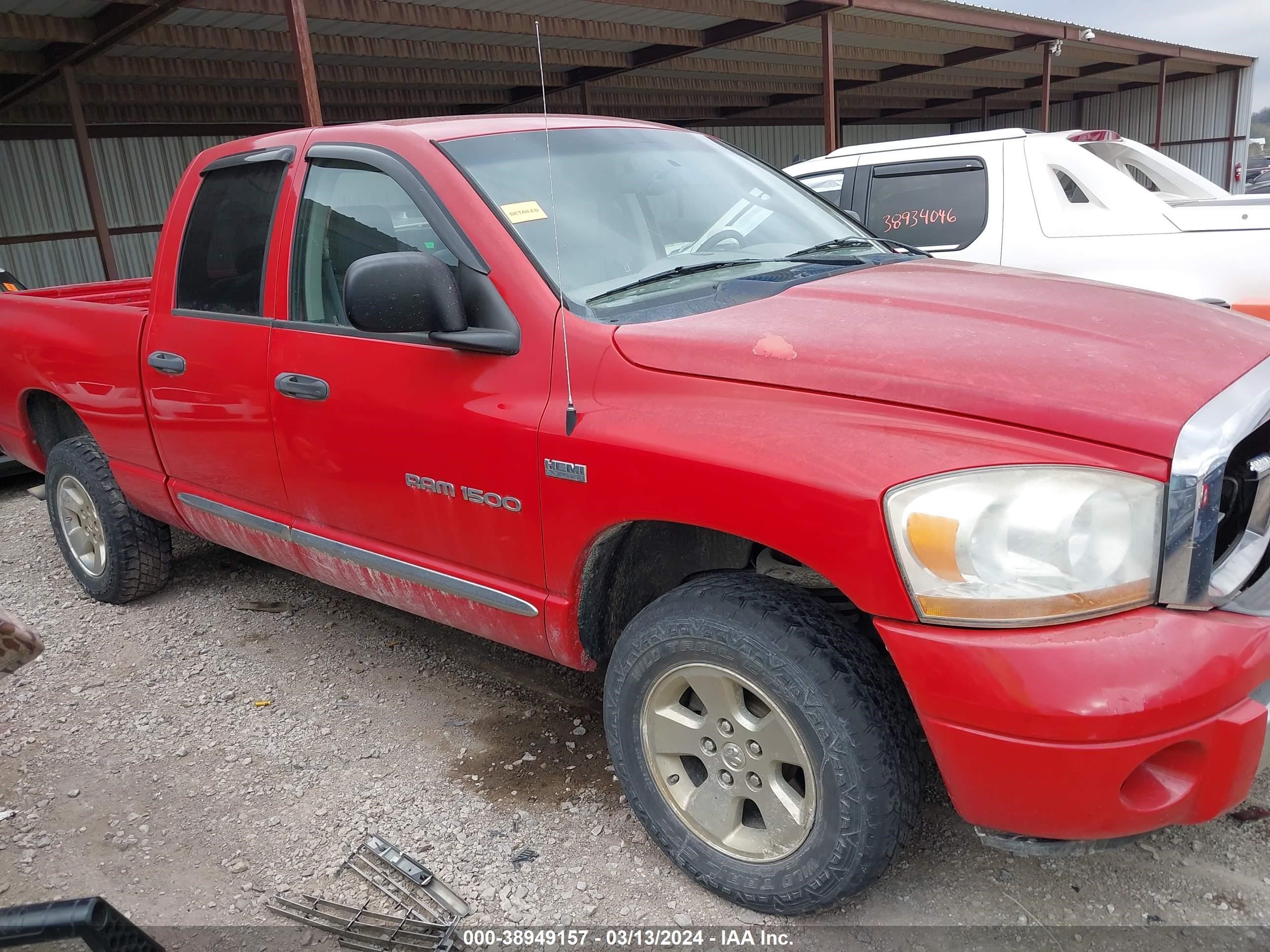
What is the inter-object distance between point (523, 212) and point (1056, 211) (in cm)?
407

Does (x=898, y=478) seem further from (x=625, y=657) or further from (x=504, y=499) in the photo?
(x=504, y=499)

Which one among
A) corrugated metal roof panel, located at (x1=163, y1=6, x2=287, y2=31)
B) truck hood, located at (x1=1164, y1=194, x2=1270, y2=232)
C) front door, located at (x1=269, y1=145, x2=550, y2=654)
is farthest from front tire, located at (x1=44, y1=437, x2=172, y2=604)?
corrugated metal roof panel, located at (x1=163, y1=6, x2=287, y2=31)

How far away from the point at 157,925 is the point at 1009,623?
7.13ft

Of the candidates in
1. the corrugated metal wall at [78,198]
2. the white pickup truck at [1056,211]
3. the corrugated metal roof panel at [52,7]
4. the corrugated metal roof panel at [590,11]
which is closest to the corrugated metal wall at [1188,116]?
the corrugated metal roof panel at [590,11]

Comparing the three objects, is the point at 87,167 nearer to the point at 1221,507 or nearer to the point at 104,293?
the point at 104,293

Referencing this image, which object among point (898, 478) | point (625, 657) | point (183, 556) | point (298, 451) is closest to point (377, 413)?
point (298, 451)

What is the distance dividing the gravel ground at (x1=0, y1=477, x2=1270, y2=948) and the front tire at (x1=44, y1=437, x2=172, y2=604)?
168 millimetres

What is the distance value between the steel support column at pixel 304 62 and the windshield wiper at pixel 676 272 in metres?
5.21

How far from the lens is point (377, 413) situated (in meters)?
2.77

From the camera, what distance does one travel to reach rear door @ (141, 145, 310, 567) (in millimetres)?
3217

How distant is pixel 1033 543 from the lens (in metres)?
1.76

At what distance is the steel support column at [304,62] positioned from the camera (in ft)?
23.0

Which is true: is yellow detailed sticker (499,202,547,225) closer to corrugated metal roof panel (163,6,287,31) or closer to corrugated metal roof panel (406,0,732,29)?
corrugated metal roof panel (163,6,287,31)

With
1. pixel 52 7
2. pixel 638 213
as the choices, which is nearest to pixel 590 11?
pixel 52 7
